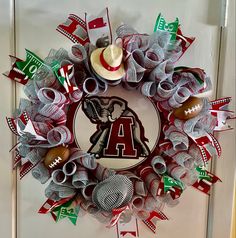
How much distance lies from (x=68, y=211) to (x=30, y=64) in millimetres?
382

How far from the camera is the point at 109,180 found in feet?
2.99

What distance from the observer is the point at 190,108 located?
899 millimetres

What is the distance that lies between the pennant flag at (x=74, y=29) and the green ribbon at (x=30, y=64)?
0.30 feet

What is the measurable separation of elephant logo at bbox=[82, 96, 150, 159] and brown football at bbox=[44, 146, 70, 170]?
80 mm

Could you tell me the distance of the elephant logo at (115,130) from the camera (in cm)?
95

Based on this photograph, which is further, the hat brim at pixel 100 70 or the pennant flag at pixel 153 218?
the pennant flag at pixel 153 218

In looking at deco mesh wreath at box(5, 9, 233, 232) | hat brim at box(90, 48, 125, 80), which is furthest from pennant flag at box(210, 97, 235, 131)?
hat brim at box(90, 48, 125, 80)

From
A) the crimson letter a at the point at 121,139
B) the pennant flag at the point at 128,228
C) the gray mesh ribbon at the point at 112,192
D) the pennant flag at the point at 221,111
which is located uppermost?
the pennant flag at the point at 221,111

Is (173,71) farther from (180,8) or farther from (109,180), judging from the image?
(109,180)

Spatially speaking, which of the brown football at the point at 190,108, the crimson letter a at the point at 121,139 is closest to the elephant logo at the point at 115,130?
the crimson letter a at the point at 121,139

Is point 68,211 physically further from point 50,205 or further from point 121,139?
point 121,139

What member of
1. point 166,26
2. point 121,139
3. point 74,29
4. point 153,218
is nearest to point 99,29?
point 74,29

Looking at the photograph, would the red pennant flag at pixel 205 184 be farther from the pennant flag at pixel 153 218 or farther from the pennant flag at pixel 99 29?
the pennant flag at pixel 99 29

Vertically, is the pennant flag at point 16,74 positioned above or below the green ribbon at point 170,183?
above
